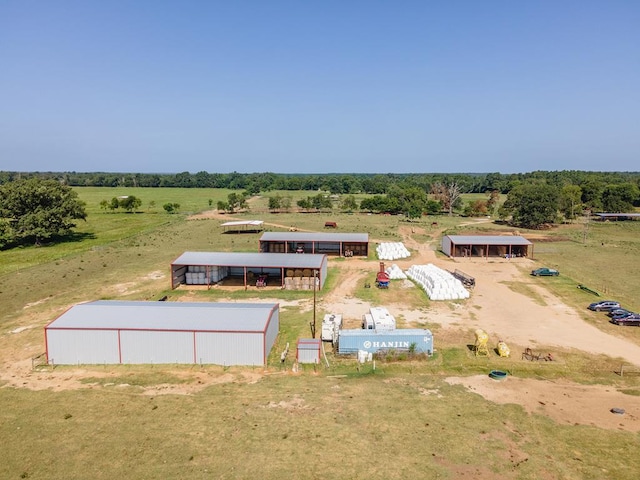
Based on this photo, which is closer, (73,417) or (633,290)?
(73,417)

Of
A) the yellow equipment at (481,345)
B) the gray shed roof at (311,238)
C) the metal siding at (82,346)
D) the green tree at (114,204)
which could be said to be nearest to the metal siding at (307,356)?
the yellow equipment at (481,345)

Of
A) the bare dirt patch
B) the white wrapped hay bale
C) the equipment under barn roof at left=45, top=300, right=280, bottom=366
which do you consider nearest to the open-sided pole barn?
the white wrapped hay bale

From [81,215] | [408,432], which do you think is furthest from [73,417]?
[81,215]

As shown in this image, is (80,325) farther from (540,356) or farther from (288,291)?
(540,356)

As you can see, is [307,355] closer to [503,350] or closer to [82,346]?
[503,350]

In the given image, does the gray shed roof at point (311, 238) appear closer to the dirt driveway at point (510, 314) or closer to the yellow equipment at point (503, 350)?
the dirt driveway at point (510, 314)

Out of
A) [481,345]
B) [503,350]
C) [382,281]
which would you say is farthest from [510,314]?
[382,281]
